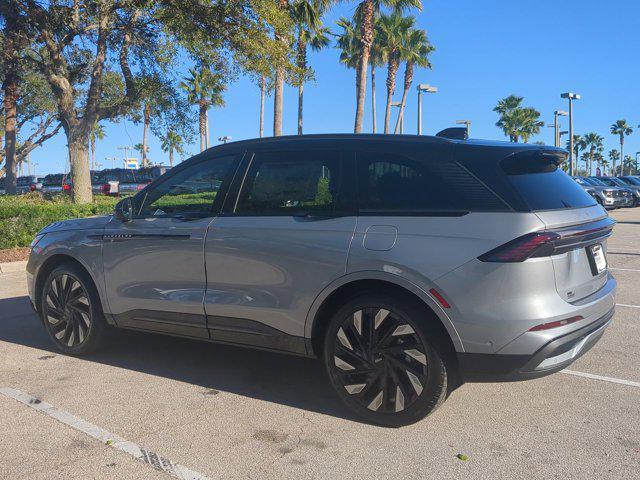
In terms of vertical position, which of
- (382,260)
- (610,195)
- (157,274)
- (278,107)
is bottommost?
(157,274)

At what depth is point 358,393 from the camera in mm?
3639

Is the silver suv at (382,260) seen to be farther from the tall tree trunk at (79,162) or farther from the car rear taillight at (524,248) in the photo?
the tall tree trunk at (79,162)

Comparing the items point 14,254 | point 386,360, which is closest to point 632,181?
point 14,254

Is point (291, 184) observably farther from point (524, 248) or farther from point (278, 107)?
point (278, 107)

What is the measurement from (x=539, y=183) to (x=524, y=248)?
56 centimetres

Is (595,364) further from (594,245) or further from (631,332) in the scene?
(594,245)

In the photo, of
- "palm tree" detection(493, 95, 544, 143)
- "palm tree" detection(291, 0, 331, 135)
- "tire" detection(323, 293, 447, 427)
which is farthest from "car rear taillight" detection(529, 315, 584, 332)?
"palm tree" detection(493, 95, 544, 143)

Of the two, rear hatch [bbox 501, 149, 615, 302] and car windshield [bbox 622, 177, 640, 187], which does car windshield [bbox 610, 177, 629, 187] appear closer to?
car windshield [bbox 622, 177, 640, 187]

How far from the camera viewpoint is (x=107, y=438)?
3.49 m

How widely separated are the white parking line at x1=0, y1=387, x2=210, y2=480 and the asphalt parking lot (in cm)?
1

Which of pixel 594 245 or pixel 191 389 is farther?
pixel 191 389

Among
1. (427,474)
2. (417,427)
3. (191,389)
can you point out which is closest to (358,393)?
(417,427)

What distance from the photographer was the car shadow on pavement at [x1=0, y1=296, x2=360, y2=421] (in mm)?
4184

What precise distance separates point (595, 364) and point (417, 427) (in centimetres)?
199
